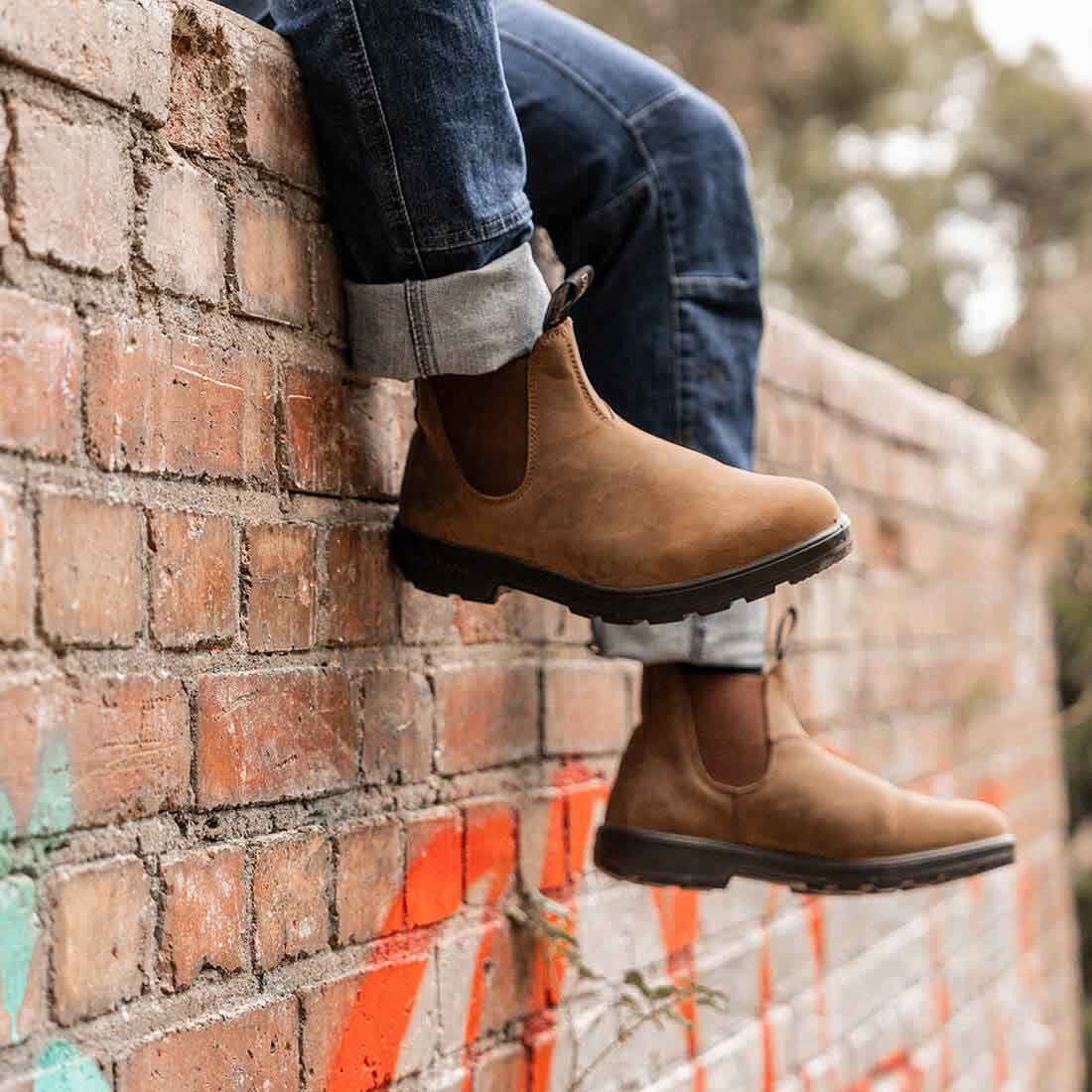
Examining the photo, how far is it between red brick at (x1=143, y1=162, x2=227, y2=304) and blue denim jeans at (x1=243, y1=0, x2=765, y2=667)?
0.12 metres

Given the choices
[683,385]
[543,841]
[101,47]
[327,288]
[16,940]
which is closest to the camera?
[16,940]

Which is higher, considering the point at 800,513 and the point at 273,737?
the point at 800,513

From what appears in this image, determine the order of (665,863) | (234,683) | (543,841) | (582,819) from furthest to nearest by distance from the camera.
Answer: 1. (582,819)
2. (543,841)
3. (665,863)
4. (234,683)

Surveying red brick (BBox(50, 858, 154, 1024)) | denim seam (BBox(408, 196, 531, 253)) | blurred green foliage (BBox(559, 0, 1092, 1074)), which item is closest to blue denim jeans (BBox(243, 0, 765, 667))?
denim seam (BBox(408, 196, 531, 253))

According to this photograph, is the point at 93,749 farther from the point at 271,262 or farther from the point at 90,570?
the point at 271,262

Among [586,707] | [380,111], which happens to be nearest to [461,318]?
[380,111]

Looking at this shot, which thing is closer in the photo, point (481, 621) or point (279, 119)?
point (279, 119)

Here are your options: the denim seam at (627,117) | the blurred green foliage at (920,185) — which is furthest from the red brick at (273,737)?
the blurred green foliage at (920,185)

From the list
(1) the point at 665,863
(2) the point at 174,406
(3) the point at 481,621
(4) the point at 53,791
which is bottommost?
(1) the point at 665,863

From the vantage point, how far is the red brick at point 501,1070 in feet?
4.88

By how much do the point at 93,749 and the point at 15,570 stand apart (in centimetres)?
13

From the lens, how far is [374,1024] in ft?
4.30

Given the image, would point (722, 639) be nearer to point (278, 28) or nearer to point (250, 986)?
point (250, 986)

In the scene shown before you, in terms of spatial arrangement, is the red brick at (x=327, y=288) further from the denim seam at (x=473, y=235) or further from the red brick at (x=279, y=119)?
the denim seam at (x=473, y=235)
